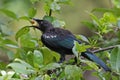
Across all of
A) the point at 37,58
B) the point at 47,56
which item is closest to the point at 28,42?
the point at 47,56

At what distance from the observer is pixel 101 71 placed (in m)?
2.21

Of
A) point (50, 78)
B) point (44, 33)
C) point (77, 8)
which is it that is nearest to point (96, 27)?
point (44, 33)

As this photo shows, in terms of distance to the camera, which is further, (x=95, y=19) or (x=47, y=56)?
(x=95, y=19)

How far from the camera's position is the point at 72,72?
195cm

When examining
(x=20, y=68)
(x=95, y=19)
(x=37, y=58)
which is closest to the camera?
(x=20, y=68)

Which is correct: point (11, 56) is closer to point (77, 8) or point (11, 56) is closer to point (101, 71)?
point (101, 71)

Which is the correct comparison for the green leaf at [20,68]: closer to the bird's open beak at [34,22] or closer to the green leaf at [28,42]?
the green leaf at [28,42]

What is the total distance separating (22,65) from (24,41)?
0.55m

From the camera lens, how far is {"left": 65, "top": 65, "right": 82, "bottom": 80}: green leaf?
194cm

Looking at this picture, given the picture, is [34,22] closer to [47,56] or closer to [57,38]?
[57,38]

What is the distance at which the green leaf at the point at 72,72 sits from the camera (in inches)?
76.4

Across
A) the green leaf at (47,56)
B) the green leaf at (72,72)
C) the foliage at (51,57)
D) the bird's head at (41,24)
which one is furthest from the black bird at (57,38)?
the green leaf at (72,72)

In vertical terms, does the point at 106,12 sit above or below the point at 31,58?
above

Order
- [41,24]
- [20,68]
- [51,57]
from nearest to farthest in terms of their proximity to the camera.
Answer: [20,68] → [51,57] → [41,24]
